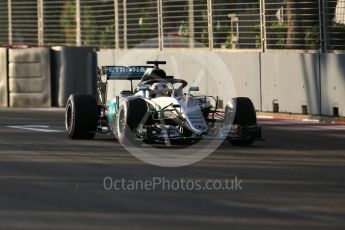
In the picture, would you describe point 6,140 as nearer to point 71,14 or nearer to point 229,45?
point 229,45

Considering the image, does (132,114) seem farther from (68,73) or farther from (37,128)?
(68,73)

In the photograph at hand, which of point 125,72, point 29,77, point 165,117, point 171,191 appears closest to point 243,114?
point 165,117

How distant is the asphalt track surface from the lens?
9859 mm

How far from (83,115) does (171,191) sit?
6.25 meters

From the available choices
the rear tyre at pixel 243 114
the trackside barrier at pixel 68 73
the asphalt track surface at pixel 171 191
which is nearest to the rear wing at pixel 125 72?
the asphalt track surface at pixel 171 191

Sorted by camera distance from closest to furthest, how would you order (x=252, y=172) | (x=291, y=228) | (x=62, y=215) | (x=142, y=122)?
1. (x=291, y=228)
2. (x=62, y=215)
3. (x=252, y=172)
4. (x=142, y=122)

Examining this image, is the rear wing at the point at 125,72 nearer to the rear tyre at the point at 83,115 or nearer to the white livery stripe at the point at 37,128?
the rear tyre at the point at 83,115

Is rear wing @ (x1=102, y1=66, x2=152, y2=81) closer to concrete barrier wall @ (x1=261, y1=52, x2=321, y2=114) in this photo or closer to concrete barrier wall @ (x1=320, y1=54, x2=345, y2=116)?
concrete barrier wall @ (x1=320, y1=54, x2=345, y2=116)

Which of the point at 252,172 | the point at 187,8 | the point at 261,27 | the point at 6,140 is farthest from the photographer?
the point at 187,8

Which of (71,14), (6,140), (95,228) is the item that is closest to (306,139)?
(6,140)

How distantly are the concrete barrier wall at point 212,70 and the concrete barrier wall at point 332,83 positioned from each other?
258 cm

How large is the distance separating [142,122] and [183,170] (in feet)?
9.17

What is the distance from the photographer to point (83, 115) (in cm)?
1789

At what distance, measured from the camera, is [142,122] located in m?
16.5
